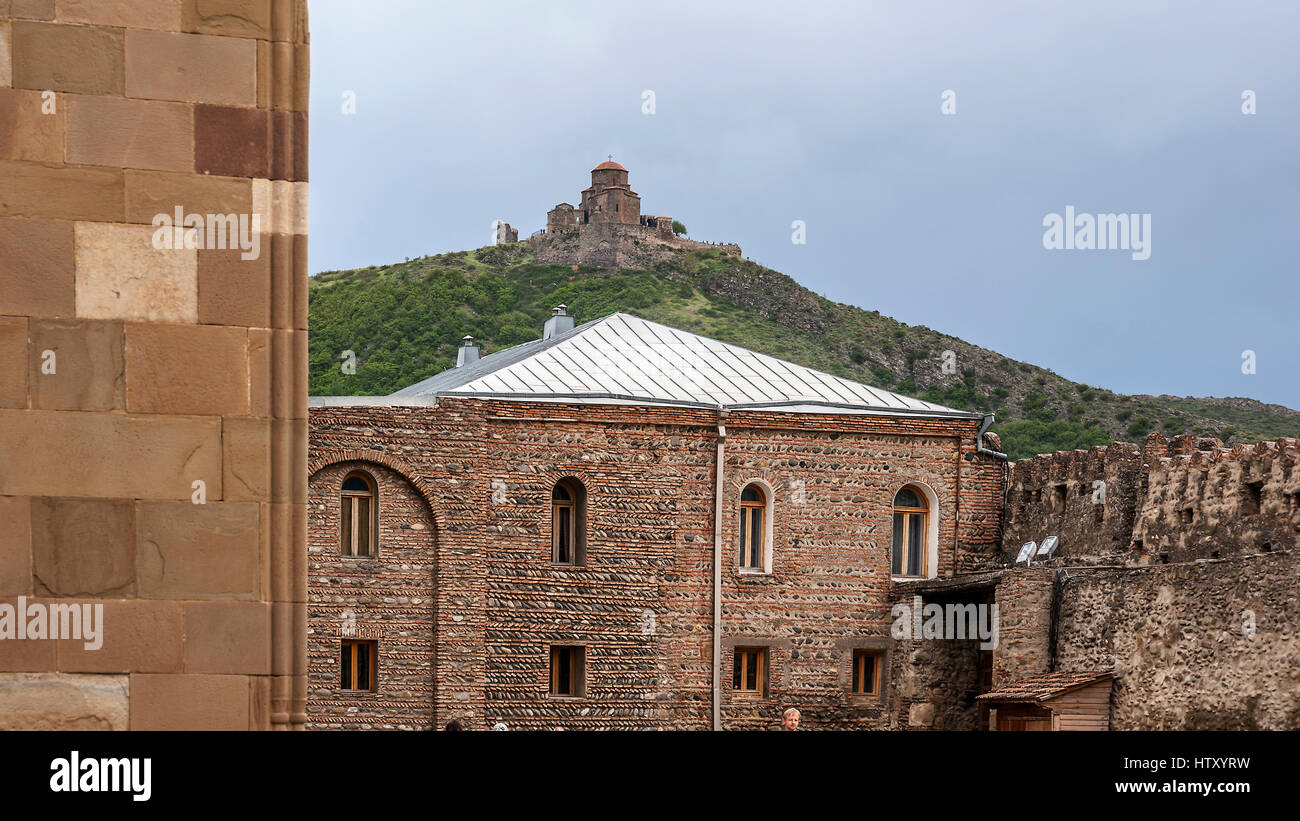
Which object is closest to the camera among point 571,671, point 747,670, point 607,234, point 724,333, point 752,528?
point 571,671

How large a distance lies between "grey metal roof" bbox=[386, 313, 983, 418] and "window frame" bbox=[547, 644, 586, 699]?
12.3 ft

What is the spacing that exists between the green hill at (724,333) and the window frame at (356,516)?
27510 mm

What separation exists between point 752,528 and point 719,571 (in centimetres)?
103

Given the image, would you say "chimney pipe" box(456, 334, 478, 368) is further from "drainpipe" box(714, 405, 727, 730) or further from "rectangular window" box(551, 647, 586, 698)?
"rectangular window" box(551, 647, 586, 698)

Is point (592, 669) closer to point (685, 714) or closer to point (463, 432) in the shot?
point (685, 714)

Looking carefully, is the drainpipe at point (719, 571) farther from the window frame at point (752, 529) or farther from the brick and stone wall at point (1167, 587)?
the brick and stone wall at point (1167, 587)

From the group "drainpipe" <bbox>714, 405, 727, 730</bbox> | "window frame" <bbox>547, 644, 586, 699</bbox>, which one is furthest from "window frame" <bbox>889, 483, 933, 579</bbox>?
"window frame" <bbox>547, 644, 586, 699</bbox>

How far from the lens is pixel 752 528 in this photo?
27.5 meters

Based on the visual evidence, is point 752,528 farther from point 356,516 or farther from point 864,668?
point 356,516

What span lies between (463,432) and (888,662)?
24.5 ft

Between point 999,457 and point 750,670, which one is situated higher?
point 999,457

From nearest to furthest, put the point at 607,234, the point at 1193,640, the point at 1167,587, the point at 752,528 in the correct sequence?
1. the point at 1193,640
2. the point at 1167,587
3. the point at 752,528
4. the point at 607,234

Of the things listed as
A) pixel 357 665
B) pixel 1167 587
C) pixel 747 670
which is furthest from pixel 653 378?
pixel 1167 587

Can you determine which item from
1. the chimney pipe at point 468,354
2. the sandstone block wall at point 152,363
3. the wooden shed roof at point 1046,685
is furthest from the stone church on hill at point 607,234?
the sandstone block wall at point 152,363
